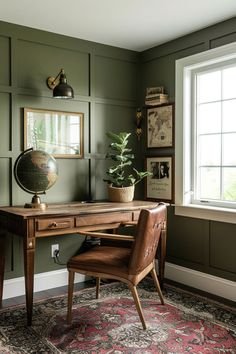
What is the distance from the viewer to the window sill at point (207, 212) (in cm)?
312

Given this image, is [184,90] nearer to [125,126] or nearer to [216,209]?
[125,126]

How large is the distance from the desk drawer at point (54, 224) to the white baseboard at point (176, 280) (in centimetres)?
82

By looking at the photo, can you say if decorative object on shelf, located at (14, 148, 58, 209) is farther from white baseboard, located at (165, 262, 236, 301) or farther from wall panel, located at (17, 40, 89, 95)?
white baseboard, located at (165, 262, 236, 301)

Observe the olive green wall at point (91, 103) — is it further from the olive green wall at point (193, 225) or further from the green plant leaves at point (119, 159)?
the green plant leaves at point (119, 159)

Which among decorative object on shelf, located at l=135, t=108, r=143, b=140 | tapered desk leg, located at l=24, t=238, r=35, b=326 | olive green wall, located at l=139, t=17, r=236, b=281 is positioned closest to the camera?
tapered desk leg, located at l=24, t=238, r=35, b=326

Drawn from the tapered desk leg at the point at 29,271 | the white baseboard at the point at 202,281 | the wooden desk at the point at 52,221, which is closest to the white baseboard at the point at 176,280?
the white baseboard at the point at 202,281

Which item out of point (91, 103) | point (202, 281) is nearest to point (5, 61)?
point (91, 103)

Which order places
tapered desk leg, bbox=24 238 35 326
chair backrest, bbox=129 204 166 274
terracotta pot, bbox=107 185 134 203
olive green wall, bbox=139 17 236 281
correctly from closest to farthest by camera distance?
chair backrest, bbox=129 204 166 274 < tapered desk leg, bbox=24 238 35 326 < olive green wall, bbox=139 17 236 281 < terracotta pot, bbox=107 185 134 203

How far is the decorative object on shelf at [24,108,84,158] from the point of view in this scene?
3309mm

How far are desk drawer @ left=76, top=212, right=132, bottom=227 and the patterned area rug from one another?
2.17ft

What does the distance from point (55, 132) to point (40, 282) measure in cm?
136

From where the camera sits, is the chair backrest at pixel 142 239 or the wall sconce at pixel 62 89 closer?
the chair backrest at pixel 142 239

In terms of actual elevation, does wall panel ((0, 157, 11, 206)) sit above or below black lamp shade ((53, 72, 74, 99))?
below

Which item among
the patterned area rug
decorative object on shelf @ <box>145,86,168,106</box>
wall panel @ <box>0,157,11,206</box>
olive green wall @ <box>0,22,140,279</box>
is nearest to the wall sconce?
olive green wall @ <box>0,22,140,279</box>
